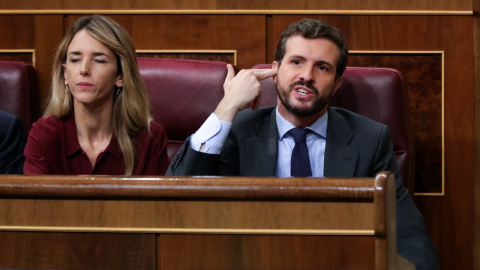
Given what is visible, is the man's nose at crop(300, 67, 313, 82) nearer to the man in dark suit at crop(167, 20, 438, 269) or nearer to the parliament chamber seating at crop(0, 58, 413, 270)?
the man in dark suit at crop(167, 20, 438, 269)

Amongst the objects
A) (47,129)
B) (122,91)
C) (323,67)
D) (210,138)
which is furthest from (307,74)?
(47,129)

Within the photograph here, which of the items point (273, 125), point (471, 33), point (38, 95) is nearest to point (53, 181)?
point (273, 125)

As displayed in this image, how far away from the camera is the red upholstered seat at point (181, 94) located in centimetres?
126

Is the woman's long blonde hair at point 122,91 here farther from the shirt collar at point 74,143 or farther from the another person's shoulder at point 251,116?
the another person's shoulder at point 251,116

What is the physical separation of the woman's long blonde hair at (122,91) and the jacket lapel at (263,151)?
0.19 meters

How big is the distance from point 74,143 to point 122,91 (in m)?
0.11

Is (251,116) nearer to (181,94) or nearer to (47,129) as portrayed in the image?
(181,94)

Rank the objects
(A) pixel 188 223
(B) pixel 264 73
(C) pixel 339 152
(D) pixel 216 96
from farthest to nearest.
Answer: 1. (D) pixel 216 96
2. (B) pixel 264 73
3. (C) pixel 339 152
4. (A) pixel 188 223

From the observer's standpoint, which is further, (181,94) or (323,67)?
(181,94)

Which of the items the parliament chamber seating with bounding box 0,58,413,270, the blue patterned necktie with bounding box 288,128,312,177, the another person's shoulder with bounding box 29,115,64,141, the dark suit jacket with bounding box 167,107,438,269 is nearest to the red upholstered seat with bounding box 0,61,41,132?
the another person's shoulder with bounding box 29,115,64,141

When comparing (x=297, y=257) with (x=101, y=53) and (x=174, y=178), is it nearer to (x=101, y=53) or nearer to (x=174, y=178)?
(x=174, y=178)

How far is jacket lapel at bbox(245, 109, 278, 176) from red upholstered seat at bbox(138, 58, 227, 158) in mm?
178

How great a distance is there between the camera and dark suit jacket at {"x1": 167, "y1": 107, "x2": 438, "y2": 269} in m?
1.04

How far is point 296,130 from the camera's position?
3.59ft
